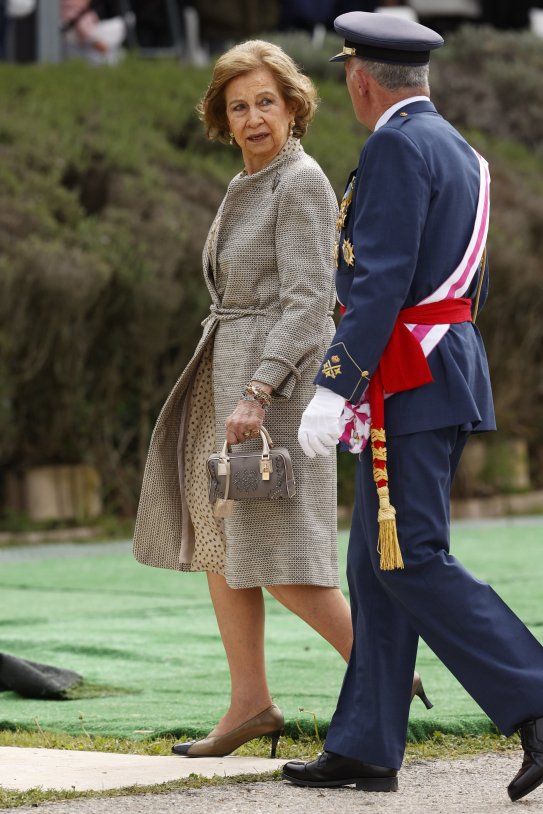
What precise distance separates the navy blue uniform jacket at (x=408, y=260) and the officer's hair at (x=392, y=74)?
0.07 meters

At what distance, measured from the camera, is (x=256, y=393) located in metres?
→ 4.56

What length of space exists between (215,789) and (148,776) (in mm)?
225

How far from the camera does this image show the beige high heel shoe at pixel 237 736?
4754mm

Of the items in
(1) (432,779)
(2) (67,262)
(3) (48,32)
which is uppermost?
(3) (48,32)

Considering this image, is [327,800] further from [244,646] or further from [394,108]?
[394,108]

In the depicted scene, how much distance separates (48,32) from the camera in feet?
54.5

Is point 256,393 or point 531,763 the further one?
point 256,393

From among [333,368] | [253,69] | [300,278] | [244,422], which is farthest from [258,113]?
[333,368]

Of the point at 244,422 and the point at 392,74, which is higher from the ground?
the point at 392,74

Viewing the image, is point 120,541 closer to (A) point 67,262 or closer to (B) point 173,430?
(A) point 67,262

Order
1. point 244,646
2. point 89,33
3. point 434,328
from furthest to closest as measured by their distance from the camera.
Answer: point 89,33 → point 244,646 → point 434,328

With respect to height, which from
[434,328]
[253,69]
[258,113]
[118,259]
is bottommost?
[434,328]

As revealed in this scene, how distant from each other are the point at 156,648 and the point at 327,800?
2845 millimetres

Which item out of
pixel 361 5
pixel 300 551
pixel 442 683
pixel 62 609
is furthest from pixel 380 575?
pixel 361 5
